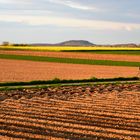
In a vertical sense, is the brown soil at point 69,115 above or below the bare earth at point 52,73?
above

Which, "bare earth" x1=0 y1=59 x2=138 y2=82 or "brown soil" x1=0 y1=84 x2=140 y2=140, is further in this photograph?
"bare earth" x1=0 y1=59 x2=138 y2=82

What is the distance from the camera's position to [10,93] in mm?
21141

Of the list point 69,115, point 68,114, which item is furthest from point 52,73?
point 69,115

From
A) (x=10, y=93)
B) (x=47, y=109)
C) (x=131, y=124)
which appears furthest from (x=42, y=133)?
(x=10, y=93)

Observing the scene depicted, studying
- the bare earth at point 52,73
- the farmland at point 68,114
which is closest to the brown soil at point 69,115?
the farmland at point 68,114

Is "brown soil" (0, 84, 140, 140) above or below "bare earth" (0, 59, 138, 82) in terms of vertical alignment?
above

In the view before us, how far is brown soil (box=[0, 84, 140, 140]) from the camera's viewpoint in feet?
38.2

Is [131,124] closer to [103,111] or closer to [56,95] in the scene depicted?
[103,111]

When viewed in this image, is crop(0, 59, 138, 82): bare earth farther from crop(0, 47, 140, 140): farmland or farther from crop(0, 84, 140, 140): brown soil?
crop(0, 84, 140, 140): brown soil

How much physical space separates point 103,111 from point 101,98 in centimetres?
433

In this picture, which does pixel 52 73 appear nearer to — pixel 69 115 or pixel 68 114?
pixel 68 114

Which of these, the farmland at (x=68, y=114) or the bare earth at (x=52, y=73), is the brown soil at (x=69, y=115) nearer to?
the farmland at (x=68, y=114)

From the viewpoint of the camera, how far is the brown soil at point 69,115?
38.2ft

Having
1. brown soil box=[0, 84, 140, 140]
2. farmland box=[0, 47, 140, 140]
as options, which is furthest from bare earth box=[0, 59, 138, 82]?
brown soil box=[0, 84, 140, 140]
